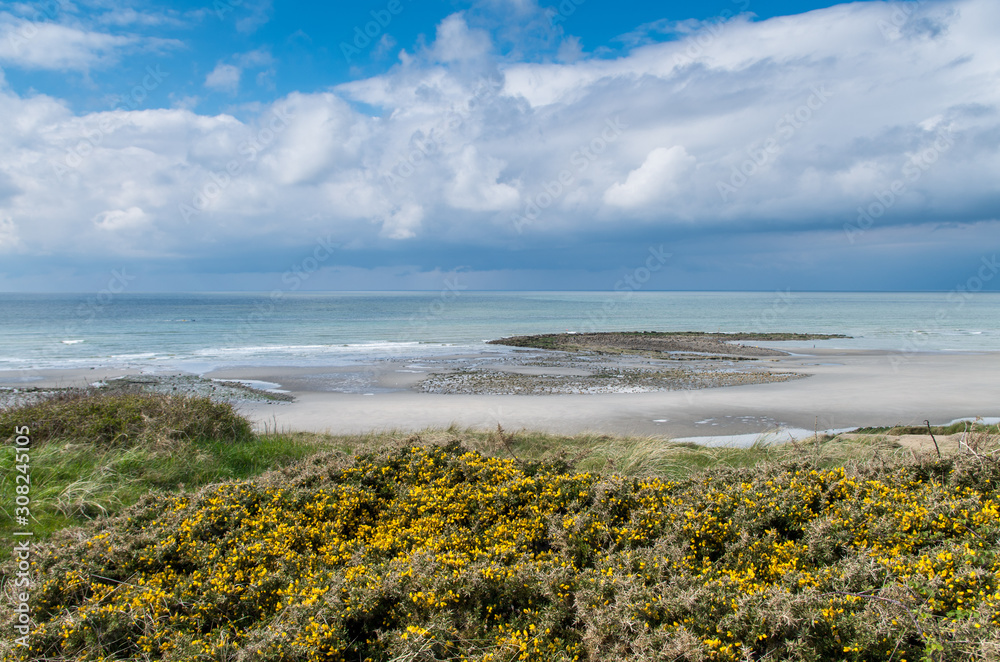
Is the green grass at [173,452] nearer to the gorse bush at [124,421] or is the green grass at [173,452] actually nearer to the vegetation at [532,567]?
the gorse bush at [124,421]

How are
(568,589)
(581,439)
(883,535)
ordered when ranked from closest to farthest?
(568,589) < (883,535) < (581,439)

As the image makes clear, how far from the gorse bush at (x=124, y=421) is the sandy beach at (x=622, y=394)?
303 cm

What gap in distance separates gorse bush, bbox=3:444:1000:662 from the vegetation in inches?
0.5

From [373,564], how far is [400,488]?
1.32 meters

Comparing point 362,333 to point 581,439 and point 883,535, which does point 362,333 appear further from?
point 883,535

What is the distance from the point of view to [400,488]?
Answer: 17.3 ft

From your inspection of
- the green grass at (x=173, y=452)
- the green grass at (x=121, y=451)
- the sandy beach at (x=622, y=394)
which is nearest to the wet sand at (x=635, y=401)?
the sandy beach at (x=622, y=394)

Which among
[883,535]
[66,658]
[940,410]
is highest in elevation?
[883,535]

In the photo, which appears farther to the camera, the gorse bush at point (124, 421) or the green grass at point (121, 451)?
the gorse bush at point (124, 421)

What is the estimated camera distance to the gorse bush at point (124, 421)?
364 inches

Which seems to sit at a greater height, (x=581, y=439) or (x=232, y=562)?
(x=232, y=562)

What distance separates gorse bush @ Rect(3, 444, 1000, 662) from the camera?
3.13 metres

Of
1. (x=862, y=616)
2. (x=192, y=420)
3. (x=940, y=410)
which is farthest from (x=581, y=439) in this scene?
(x=940, y=410)

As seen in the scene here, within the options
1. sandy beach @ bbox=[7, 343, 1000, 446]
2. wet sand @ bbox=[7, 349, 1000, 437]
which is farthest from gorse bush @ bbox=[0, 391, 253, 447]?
wet sand @ bbox=[7, 349, 1000, 437]
